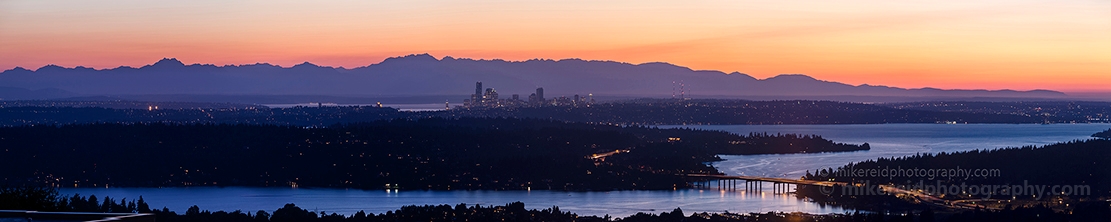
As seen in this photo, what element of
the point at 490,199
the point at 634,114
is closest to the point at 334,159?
the point at 490,199

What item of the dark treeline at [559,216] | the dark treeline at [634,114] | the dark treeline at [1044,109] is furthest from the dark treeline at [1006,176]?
the dark treeline at [1044,109]

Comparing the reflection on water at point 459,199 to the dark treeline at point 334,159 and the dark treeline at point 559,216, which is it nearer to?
the dark treeline at point 334,159

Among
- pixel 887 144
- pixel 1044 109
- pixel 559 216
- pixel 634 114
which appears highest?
pixel 1044 109

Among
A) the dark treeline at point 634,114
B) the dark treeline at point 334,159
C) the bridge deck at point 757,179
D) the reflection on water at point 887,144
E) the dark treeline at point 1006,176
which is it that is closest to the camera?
the dark treeline at point 1006,176

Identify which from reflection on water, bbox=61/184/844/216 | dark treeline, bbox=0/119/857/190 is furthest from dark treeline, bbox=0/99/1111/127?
reflection on water, bbox=61/184/844/216

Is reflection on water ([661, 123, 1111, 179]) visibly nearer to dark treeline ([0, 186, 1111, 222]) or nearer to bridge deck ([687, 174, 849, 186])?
bridge deck ([687, 174, 849, 186])

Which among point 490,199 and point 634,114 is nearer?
point 490,199

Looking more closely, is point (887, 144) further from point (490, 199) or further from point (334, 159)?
point (490, 199)

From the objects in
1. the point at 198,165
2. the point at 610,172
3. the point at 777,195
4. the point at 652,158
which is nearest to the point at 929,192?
the point at 777,195
